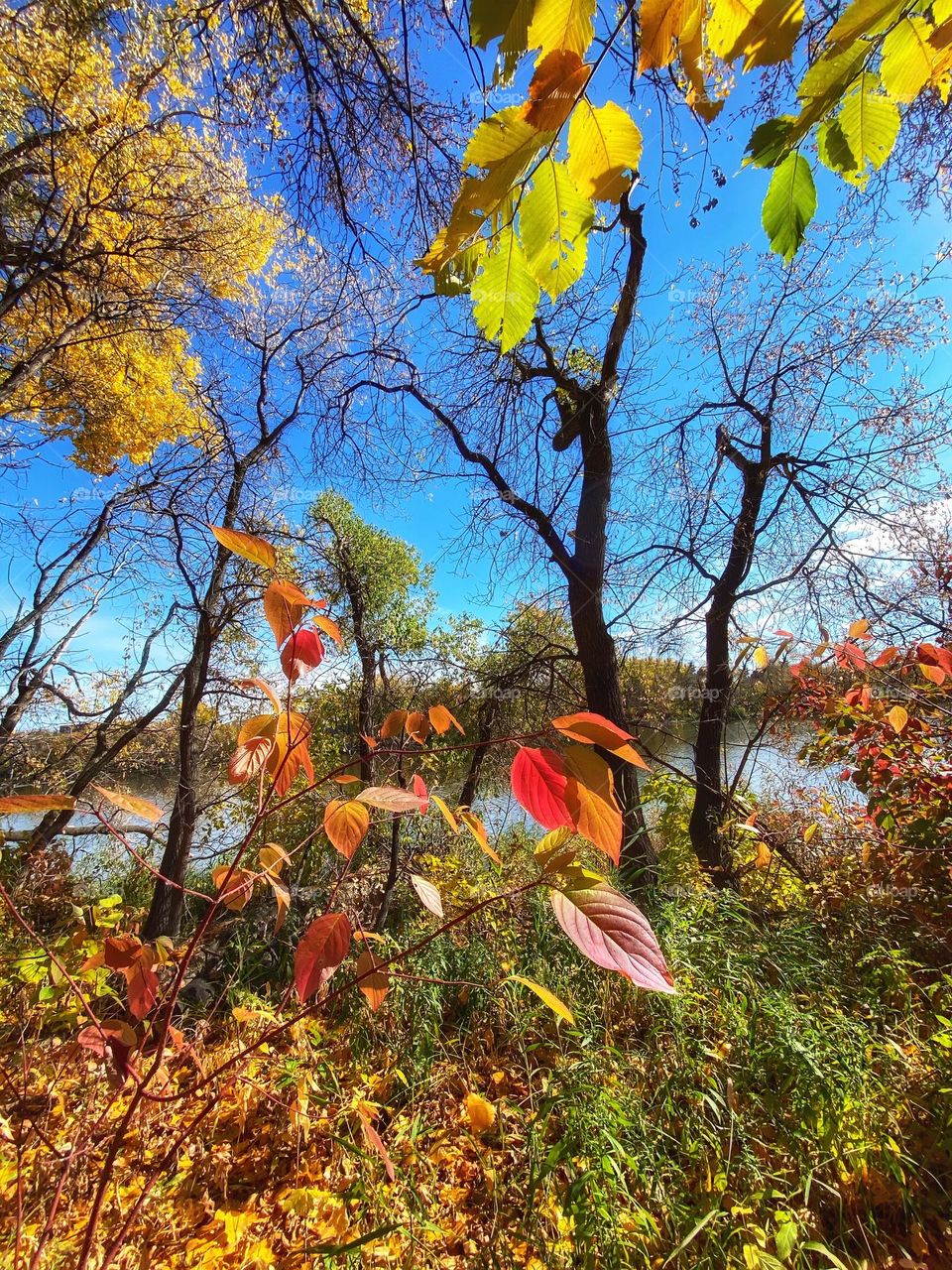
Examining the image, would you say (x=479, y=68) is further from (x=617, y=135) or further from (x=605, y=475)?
(x=605, y=475)

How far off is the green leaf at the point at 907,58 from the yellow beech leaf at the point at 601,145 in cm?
27

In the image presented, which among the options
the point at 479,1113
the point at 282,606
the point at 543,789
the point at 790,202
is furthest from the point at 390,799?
the point at 479,1113

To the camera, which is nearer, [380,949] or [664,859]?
[380,949]

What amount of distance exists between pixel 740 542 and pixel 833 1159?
325cm

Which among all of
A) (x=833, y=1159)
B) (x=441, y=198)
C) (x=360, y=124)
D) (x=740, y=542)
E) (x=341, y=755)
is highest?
(x=360, y=124)

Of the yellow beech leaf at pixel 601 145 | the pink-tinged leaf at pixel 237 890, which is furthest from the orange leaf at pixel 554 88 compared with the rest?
the pink-tinged leaf at pixel 237 890

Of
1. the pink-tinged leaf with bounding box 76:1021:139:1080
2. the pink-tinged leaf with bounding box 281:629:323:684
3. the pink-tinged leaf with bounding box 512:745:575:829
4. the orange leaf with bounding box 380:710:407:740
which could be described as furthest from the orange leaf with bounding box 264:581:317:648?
the orange leaf with bounding box 380:710:407:740

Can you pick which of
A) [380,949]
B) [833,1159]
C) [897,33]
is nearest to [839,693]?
[833,1159]

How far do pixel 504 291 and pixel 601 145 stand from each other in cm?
15

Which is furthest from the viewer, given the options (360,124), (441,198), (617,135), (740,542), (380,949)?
(740,542)

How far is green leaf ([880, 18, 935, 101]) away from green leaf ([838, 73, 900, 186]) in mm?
38

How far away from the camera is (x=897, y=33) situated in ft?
1.59

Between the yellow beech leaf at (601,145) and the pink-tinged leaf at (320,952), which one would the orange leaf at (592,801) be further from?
the yellow beech leaf at (601,145)

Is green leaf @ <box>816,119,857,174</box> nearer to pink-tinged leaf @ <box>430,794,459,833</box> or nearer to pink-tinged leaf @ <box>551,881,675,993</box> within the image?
pink-tinged leaf @ <box>551,881,675,993</box>
